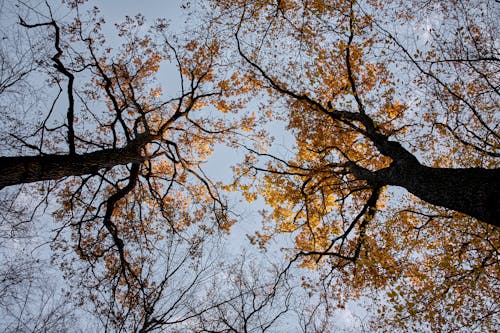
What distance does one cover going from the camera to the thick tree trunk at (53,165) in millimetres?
5250

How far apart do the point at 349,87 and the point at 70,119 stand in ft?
23.3

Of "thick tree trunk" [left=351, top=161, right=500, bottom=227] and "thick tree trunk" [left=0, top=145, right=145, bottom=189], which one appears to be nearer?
"thick tree trunk" [left=351, top=161, right=500, bottom=227]

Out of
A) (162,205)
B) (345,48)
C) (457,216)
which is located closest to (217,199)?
(162,205)

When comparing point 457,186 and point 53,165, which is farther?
point 53,165

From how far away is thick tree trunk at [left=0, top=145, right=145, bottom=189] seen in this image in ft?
17.2

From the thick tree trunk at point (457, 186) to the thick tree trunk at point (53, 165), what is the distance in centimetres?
655

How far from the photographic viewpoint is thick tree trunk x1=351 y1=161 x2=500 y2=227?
387 cm

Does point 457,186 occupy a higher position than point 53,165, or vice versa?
point 53,165

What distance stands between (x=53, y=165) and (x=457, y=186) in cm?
746

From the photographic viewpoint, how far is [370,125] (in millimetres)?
7219

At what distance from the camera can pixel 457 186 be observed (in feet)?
14.4

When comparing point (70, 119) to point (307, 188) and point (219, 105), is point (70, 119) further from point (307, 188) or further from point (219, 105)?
point (307, 188)

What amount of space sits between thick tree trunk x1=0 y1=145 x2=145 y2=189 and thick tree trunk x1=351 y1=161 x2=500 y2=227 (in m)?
6.55

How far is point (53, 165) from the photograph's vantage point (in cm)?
589
